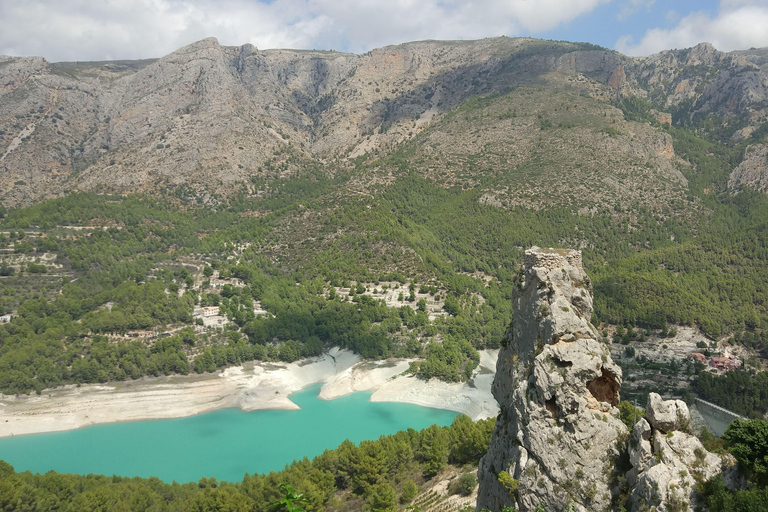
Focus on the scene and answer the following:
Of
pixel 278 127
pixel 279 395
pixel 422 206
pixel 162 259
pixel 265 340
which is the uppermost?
pixel 278 127

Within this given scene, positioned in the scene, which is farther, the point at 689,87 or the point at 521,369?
the point at 689,87

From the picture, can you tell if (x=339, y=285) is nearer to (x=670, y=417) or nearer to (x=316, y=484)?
(x=316, y=484)

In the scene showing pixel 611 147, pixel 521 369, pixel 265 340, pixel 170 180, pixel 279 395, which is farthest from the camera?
pixel 170 180

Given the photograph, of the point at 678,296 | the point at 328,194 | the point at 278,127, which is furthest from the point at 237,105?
the point at 678,296

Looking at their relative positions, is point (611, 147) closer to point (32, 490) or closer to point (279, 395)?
point (279, 395)

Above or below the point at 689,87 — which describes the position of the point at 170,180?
below

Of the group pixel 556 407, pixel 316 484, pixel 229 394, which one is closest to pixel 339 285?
pixel 229 394
